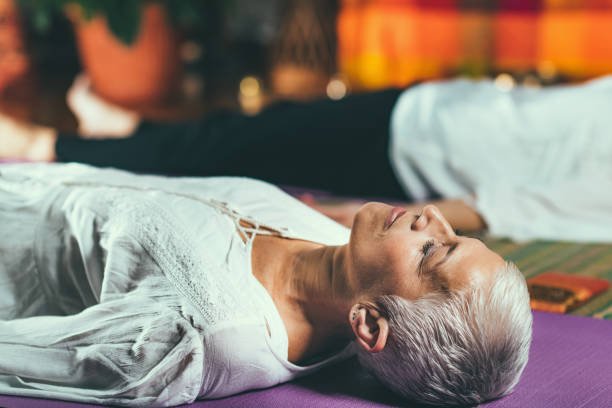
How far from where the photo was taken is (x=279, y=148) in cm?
243

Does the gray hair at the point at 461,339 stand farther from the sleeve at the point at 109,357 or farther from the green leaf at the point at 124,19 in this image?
the green leaf at the point at 124,19

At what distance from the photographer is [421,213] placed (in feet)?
4.13

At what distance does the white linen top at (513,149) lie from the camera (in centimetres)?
214

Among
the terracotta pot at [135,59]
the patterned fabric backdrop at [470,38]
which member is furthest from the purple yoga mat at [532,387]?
the terracotta pot at [135,59]

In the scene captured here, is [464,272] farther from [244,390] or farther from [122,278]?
[122,278]

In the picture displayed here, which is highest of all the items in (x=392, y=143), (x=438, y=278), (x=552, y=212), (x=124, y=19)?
(x=124, y=19)

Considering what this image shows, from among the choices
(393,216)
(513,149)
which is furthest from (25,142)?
(393,216)

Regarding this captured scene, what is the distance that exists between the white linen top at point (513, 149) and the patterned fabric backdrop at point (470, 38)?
142 centimetres

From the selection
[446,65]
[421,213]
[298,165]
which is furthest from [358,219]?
[446,65]

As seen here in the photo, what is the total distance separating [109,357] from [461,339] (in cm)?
45

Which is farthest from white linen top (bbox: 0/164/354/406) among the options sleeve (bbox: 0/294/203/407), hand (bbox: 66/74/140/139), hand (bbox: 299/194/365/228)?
hand (bbox: 66/74/140/139)

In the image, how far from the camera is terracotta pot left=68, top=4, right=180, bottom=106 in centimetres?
406

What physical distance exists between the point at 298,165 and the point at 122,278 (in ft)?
3.84

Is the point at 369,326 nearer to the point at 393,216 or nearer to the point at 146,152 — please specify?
the point at 393,216
